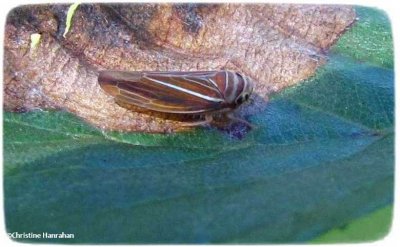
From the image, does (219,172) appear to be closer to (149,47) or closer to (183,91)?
(183,91)

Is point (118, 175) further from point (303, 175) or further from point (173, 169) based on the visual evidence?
point (303, 175)

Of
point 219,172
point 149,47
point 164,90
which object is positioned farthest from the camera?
point 149,47

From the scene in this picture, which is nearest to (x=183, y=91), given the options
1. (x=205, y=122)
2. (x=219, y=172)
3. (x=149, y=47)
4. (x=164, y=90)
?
(x=164, y=90)

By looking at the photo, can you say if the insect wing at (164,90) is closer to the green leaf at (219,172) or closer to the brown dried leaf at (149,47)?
the brown dried leaf at (149,47)

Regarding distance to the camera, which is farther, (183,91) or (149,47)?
(149,47)

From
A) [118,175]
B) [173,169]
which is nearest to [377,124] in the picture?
[173,169]

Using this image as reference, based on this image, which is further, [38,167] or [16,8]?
[16,8]

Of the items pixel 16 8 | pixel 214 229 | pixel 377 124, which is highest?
pixel 16 8
